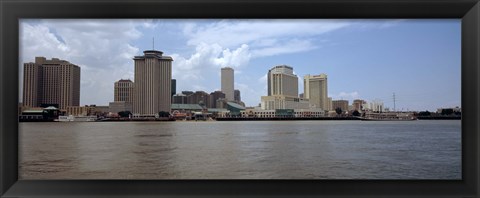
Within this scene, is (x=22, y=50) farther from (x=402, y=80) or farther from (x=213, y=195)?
(x=402, y=80)

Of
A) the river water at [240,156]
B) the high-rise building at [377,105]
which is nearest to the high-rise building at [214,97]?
the river water at [240,156]

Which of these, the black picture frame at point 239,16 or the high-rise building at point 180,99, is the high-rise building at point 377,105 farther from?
the black picture frame at point 239,16

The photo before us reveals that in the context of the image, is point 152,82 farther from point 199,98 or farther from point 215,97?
point 199,98

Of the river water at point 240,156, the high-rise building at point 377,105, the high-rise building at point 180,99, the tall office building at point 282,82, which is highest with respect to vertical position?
the tall office building at point 282,82

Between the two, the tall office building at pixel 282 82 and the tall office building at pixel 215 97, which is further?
the tall office building at pixel 215 97

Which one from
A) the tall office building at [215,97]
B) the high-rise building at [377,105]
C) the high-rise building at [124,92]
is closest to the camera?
the tall office building at [215,97]

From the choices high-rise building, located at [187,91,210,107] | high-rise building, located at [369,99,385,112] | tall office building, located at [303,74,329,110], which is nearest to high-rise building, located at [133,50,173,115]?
high-rise building, located at [187,91,210,107]

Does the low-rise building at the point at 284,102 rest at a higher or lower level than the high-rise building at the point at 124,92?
lower

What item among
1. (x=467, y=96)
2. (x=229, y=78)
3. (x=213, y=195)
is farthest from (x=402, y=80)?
(x=213, y=195)

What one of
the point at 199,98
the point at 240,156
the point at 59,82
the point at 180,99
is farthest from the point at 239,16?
the point at 240,156
